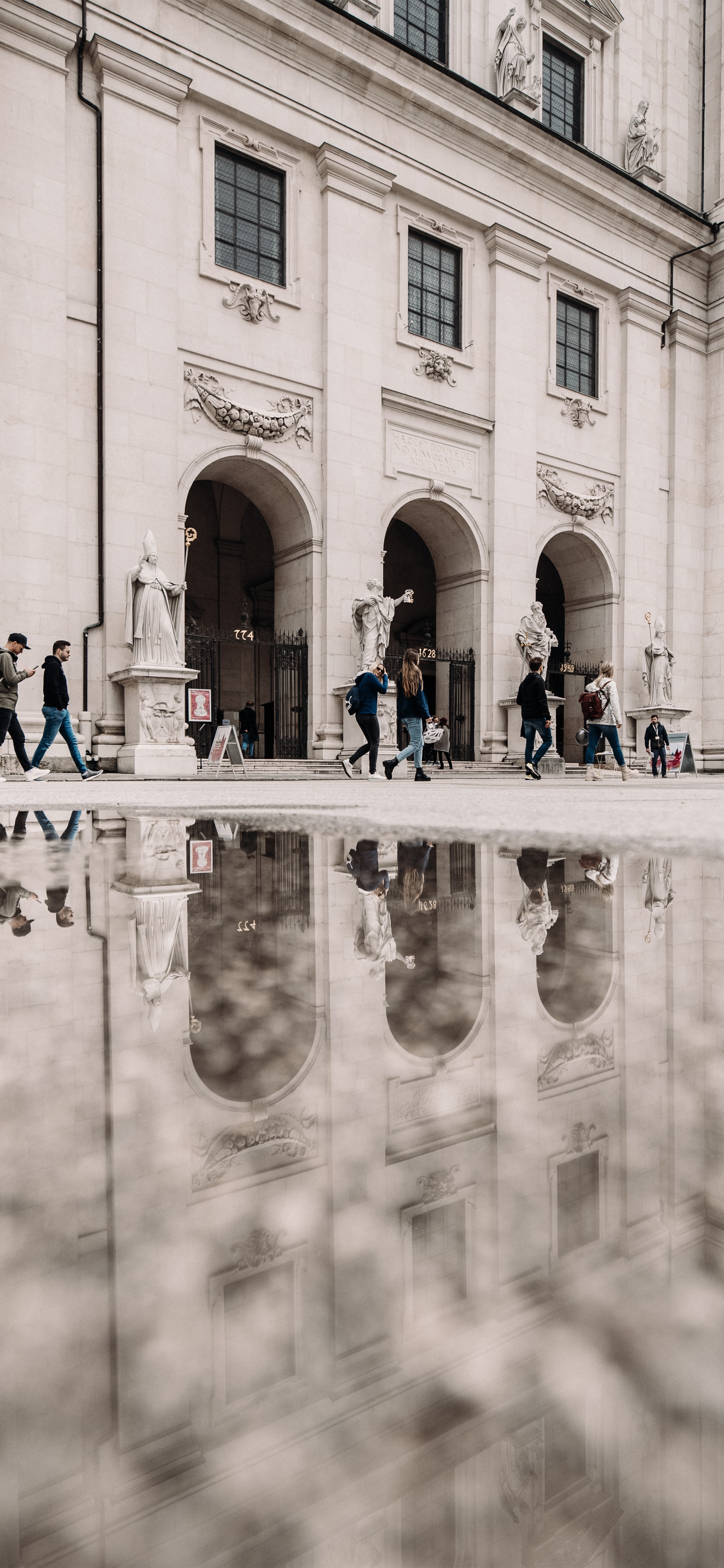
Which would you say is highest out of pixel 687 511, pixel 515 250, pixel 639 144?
pixel 639 144

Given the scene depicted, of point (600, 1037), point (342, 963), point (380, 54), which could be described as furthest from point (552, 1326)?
point (380, 54)

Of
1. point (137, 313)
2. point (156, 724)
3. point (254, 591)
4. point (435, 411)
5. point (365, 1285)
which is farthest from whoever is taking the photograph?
point (254, 591)

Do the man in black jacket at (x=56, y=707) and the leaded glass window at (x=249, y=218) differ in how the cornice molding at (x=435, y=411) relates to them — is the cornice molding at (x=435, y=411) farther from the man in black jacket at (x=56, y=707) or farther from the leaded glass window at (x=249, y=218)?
the man in black jacket at (x=56, y=707)

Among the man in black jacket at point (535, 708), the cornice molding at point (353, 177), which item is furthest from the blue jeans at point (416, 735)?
the cornice molding at point (353, 177)

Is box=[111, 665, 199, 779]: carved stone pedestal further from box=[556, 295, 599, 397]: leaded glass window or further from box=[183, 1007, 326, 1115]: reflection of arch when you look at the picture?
box=[183, 1007, 326, 1115]: reflection of arch

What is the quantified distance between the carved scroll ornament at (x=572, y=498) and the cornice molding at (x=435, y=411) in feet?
5.55

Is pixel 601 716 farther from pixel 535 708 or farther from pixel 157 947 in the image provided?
pixel 157 947

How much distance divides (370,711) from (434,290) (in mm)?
10371

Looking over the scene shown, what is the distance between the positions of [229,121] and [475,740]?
36.8ft

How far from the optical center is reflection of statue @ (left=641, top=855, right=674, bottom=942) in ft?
3.82

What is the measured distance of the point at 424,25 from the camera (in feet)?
61.5

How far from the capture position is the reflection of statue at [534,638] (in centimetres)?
1845

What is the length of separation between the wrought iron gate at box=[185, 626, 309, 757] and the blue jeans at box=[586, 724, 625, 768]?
4848 millimetres

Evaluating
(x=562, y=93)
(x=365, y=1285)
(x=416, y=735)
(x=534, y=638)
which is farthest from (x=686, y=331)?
(x=365, y=1285)
